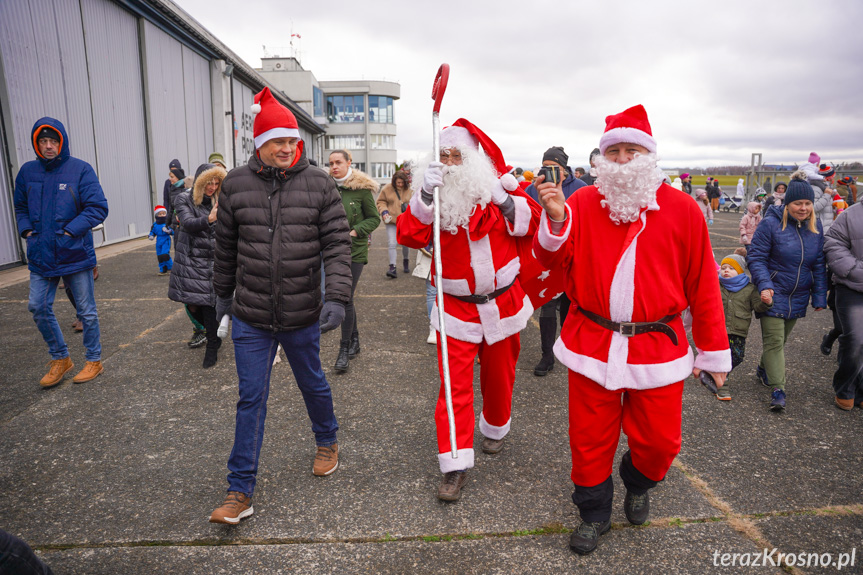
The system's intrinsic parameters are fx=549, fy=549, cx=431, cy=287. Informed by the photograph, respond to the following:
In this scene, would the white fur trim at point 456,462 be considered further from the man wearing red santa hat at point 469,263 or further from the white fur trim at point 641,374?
the white fur trim at point 641,374

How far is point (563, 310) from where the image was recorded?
211 inches

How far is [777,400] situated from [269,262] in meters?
3.93

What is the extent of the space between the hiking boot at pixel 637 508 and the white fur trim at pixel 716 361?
74 cm

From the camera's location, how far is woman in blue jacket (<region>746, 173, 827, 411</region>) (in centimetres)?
439

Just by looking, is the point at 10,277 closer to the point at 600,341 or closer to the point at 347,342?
the point at 347,342

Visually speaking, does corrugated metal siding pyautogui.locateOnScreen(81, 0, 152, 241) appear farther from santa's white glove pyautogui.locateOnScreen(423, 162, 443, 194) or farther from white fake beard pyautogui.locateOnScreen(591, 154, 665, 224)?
white fake beard pyautogui.locateOnScreen(591, 154, 665, 224)

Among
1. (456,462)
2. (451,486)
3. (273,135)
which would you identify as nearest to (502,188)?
(273,135)

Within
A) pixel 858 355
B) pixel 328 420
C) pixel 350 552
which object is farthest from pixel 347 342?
pixel 858 355

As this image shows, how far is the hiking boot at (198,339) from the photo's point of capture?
5734mm

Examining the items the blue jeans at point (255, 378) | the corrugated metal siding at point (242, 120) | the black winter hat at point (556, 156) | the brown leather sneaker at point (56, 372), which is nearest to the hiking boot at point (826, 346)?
the black winter hat at point (556, 156)

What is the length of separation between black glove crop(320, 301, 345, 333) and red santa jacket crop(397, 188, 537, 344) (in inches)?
21.1

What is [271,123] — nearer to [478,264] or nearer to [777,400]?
[478,264]

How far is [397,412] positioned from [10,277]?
28.2ft

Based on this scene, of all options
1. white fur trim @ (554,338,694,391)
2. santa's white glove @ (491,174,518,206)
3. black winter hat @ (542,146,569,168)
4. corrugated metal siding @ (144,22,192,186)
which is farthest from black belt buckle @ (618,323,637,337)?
corrugated metal siding @ (144,22,192,186)
